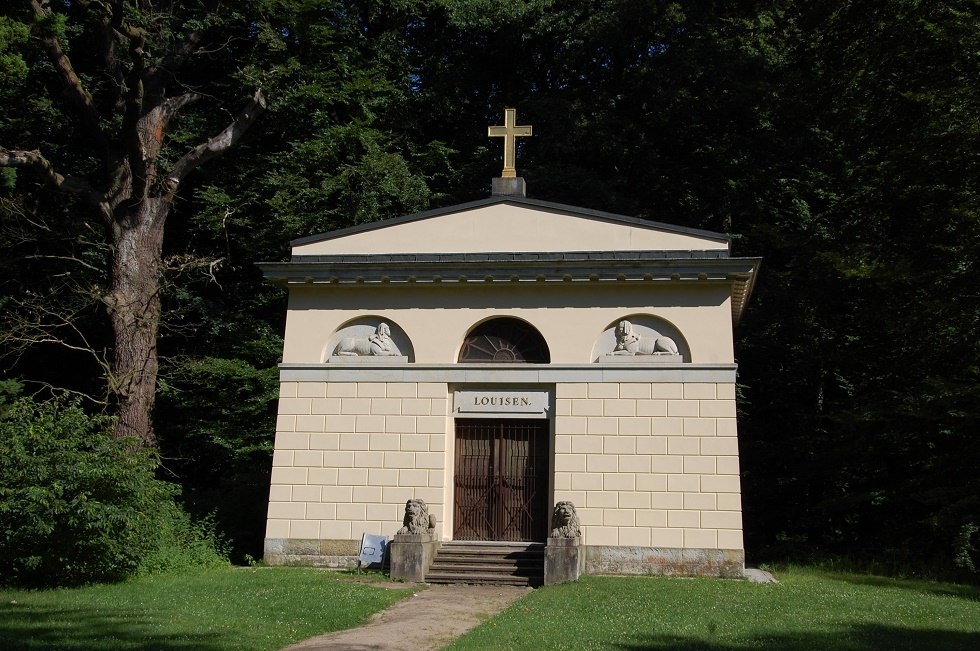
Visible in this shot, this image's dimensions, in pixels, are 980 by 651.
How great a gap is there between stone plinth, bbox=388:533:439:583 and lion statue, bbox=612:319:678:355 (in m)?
4.78

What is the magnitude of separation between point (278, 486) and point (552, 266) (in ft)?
20.6

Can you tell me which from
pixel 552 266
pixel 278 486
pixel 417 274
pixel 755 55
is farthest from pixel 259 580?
pixel 755 55

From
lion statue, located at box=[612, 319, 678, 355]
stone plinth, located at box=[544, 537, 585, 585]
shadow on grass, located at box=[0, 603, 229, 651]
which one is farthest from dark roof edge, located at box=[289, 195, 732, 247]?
shadow on grass, located at box=[0, 603, 229, 651]

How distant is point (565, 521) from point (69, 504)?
7.44 m

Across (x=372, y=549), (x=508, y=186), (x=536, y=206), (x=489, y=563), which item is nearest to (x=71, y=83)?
(x=508, y=186)

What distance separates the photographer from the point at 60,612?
10.9 metres

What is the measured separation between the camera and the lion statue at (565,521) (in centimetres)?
1493

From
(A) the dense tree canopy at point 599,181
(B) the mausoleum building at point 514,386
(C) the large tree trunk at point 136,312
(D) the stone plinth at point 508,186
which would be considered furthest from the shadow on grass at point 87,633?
(D) the stone plinth at point 508,186

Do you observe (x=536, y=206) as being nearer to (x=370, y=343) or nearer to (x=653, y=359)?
(x=653, y=359)

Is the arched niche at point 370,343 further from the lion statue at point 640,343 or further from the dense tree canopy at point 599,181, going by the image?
the dense tree canopy at point 599,181

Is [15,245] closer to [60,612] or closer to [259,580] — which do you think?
[259,580]

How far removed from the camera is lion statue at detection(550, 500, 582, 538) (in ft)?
49.0

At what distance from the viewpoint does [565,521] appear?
15023 millimetres

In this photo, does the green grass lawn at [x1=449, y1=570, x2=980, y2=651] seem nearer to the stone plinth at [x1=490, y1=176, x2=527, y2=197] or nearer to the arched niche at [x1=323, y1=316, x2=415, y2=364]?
the arched niche at [x1=323, y1=316, x2=415, y2=364]
